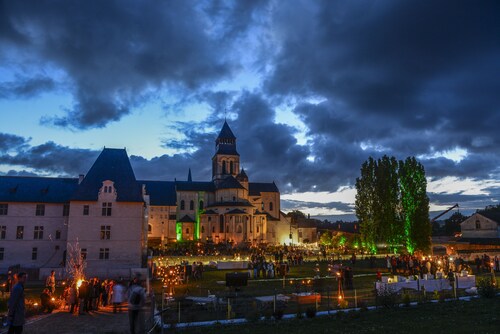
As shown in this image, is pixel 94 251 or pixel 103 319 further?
pixel 94 251

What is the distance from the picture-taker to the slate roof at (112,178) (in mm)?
41219

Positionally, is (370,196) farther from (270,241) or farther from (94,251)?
(270,241)

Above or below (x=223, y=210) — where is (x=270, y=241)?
below

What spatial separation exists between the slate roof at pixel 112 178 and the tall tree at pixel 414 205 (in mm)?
32094

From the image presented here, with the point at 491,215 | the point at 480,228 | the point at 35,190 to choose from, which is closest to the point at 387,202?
the point at 480,228

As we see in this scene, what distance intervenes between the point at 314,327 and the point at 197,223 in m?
80.4

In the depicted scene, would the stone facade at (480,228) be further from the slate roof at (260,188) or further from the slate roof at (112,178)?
the slate roof at (112,178)

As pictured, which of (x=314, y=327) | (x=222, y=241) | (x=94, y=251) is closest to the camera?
(x=314, y=327)

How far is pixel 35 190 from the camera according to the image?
43156 mm

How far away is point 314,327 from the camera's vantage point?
13750 mm

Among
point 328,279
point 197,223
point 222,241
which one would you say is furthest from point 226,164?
point 328,279

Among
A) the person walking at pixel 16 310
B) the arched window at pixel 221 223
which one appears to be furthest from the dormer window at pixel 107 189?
the arched window at pixel 221 223

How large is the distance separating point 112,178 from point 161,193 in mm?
54498

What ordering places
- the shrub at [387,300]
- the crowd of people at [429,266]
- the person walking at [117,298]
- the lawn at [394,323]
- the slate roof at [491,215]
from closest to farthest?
the lawn at [394,323]
the shrub at [387,300]
the person walking at [117,298]
the crowd of people at [429,266]
the slate roof at [491,215]
